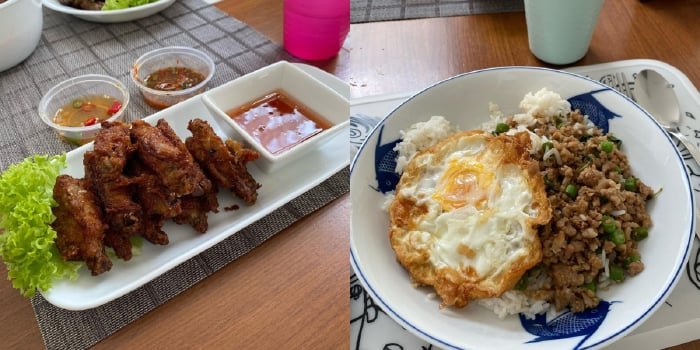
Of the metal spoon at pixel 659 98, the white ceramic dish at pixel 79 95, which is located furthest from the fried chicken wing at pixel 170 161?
the metal spoon at pixel 659 98

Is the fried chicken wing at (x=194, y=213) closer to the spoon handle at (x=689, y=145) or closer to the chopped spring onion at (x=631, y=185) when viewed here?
the chopped spring onion at (x=631, y=185)

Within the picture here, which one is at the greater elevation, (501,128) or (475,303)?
(501,128)

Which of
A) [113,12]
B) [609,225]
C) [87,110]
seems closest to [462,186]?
[609,225]

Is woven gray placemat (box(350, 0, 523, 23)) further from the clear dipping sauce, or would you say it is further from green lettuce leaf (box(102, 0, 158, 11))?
green lettuce leaf (box(102, 0, 158, 11))

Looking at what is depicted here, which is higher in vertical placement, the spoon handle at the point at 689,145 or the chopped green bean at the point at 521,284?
the spoon handle at the point at 689,145

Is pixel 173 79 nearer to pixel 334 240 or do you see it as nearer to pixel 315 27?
pixel 315 27

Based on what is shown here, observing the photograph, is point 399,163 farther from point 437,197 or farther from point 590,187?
point 590,187
